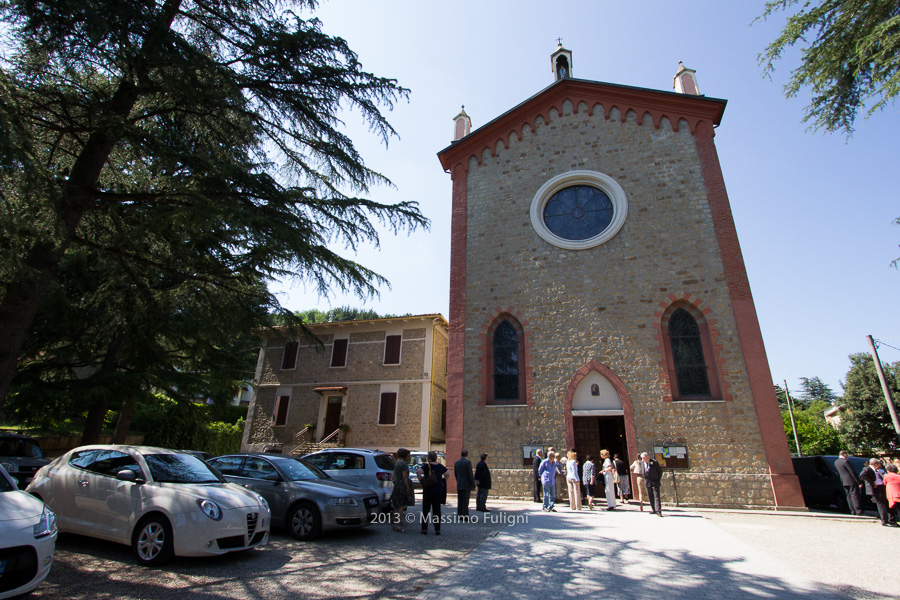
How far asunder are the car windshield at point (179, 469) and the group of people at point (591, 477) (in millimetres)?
7367

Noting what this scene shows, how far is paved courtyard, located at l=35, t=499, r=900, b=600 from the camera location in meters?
4.14

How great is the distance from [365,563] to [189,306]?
5.24 m

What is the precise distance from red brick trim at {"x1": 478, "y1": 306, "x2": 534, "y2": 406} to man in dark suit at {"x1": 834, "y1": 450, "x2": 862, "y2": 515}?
23.0ft

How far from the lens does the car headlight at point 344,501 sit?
6488 millimetres


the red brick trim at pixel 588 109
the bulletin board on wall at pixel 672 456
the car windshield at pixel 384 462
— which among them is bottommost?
the car windshield at pixel 384 462

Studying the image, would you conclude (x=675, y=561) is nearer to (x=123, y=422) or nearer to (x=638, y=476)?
(x=638, y=476)

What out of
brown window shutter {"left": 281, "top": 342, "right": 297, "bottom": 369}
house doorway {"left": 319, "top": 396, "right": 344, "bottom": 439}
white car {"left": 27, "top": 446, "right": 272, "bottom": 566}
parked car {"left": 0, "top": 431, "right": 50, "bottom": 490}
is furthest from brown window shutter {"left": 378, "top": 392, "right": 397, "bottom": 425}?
white car {"left": 27, "top": 446, "right": 272, "bottom": 566}

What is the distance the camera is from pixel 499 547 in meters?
6.12


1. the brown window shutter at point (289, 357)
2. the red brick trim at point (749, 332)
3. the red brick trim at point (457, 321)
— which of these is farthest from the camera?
the brown window shutter at point (289, 357)

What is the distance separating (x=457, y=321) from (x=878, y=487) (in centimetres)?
1028

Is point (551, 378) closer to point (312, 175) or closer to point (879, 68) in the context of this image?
point (312, 175)

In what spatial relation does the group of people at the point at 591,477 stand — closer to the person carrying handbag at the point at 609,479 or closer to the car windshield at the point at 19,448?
the person carrying handbag at the point at 609,479

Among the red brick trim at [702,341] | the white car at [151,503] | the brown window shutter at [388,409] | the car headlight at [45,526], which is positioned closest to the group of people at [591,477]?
the red brick trim at [702,341]

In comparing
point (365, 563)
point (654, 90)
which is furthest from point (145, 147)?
point (654, 90)
